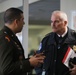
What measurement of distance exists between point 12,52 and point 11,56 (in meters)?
0.04

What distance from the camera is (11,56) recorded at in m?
1.82

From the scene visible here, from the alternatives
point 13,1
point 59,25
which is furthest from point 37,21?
point 59,25

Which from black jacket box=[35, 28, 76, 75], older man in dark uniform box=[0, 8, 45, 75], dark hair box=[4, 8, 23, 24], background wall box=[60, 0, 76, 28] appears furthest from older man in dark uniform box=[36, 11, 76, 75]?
background wall box=[60, 0, 76, 28]

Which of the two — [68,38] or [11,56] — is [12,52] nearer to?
[11,56]

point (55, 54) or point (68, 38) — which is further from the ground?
point (68, 38)

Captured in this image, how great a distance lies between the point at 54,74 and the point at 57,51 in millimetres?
269

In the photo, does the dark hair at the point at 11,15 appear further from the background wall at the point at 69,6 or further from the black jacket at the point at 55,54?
the background wall at the point at 69,6

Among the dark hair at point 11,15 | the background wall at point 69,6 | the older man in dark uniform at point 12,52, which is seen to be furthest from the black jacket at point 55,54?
the background wall at point 69,6

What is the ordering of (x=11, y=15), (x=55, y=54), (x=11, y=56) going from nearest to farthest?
1. (x=11, y=56)
2. (x=11, y=15)
3. (x=55, y=54)

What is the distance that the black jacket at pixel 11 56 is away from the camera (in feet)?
5.85

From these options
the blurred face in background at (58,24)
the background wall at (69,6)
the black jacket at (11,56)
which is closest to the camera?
the black jacket at (11,56)

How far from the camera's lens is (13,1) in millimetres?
4273

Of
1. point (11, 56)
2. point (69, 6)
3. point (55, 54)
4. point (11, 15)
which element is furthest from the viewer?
point (69, 6)

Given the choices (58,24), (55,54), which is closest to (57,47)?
(55,54)
